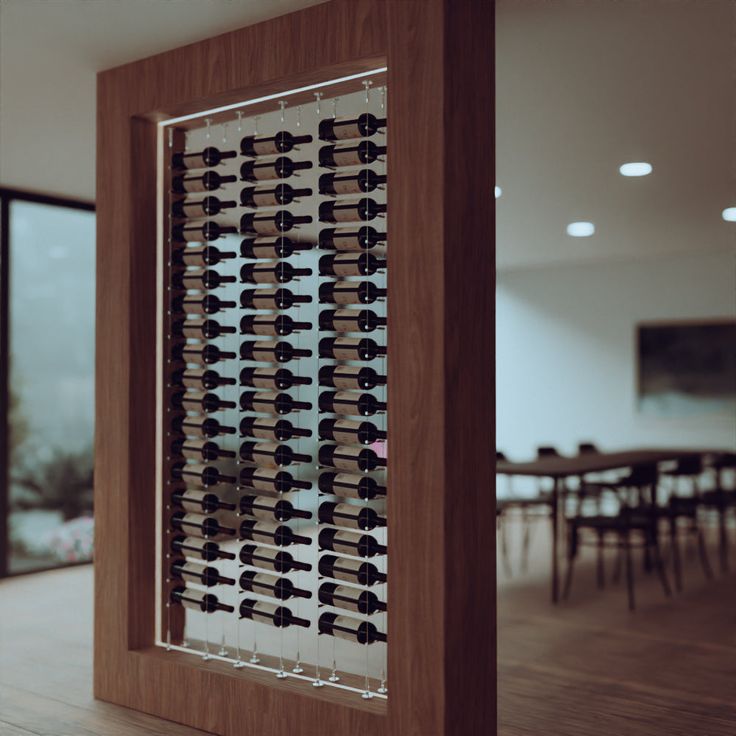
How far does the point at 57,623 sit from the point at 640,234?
566 centimetres

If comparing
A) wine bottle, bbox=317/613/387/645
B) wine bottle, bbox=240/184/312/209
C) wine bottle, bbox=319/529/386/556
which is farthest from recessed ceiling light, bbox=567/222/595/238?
wine bottle, bbox=317/613/387/645

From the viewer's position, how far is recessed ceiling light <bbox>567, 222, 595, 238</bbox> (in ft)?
25.3

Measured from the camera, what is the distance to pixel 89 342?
697 centimetres

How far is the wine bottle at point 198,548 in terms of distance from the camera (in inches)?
148

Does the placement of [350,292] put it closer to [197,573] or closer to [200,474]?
[200,474]

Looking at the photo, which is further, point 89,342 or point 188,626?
point 89,342

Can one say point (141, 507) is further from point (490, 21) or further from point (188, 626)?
point (490, 21)

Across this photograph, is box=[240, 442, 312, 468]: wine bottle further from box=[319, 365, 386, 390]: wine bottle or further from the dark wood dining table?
the dark wood dining table

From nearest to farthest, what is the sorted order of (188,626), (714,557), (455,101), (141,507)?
(455,101) < (141,507) < (188,626) < (714,557)

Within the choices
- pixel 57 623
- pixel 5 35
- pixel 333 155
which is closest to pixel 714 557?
pixel 57 623

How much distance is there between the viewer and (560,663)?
4566 mm

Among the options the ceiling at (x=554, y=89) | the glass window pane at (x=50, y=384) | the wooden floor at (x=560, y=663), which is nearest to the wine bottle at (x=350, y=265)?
the ceiling at (x=554, y=89)

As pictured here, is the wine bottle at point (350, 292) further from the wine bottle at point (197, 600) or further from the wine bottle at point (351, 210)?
the wine bottle at point (197, 600)

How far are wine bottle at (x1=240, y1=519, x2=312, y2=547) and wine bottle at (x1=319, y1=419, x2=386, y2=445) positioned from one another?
38 centimetres
